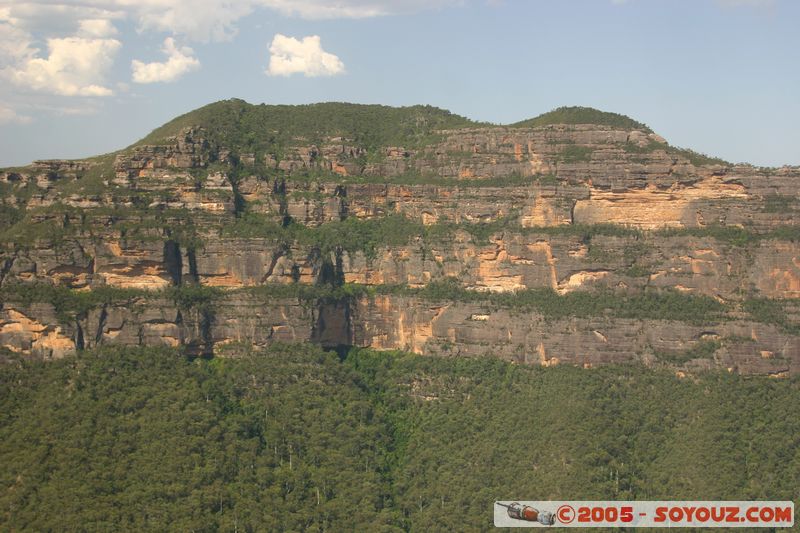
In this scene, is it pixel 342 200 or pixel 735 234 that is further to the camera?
pixel 342 200

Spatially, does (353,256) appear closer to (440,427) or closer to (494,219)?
(494,219)

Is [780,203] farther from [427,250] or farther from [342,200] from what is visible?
[342,200]

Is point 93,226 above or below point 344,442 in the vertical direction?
above

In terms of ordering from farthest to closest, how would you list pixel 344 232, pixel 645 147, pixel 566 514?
pixel 344 232 < pixel 645 147 < pixel 566 514

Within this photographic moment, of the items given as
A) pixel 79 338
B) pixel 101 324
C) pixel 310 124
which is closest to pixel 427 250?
pixel 310 124

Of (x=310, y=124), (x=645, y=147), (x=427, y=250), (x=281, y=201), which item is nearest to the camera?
(x=645, y=147)

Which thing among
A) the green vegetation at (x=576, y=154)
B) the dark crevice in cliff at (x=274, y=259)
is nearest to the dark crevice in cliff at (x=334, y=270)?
the dark crevice in cliff at (x=274, y=259)

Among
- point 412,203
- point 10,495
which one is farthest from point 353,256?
point 10,495
